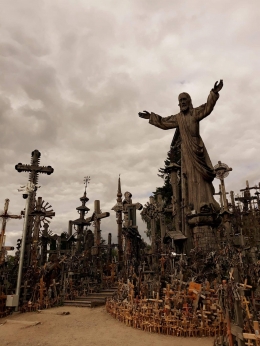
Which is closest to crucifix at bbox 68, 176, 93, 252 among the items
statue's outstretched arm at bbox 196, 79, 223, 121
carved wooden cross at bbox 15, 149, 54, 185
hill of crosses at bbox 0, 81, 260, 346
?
hill of crosses at bbox 0, 81, 260, 346

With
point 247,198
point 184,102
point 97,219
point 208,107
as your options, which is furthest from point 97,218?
point 247,198

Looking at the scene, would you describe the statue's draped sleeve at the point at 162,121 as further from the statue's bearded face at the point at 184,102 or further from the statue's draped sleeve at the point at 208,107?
the statue's draped sleeve at the point at 208,107

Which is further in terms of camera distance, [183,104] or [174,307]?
[183,104]

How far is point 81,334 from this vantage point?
8.17 meters

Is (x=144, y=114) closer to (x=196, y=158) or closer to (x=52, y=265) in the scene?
(x=196, y=158)

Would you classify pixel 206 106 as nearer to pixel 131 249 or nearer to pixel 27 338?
pixel 131 249

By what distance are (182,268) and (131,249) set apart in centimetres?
416

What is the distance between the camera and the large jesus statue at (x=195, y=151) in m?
15.2

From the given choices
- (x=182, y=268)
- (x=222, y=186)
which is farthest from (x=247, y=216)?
(x=182, y=268)

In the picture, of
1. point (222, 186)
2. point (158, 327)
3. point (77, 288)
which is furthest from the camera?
point (222, 186)

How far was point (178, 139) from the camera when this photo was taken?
58.4ft

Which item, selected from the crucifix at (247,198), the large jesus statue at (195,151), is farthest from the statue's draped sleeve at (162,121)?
the crucifix at (247,198)

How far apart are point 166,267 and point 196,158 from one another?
6.48 metres

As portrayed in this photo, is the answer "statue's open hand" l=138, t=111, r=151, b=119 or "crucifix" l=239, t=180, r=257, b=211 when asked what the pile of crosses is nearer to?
"statue's open hand" l=138, t=111, r=151, b=119
